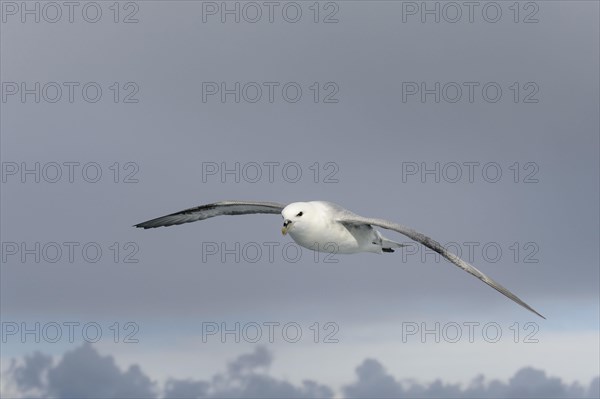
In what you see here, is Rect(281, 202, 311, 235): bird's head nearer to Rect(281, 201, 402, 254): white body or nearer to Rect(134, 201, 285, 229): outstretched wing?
Rect(281, 201, 402, 254): white body

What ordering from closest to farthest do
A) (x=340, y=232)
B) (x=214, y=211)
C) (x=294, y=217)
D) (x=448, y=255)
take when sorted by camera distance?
(x=448, y=255)
(x=294, y=217)
(x=340, y=232)
(x=214, y=211)

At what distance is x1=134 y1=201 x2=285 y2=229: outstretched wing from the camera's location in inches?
935

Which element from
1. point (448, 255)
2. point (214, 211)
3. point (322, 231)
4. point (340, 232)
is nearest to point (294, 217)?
point (322, 231)

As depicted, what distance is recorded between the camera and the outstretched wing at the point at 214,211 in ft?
77.9

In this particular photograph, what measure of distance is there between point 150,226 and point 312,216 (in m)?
7.55

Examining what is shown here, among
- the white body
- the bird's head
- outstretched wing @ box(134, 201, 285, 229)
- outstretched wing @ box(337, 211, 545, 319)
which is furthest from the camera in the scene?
outstretched wing @ box(134, 201, 285, 229)

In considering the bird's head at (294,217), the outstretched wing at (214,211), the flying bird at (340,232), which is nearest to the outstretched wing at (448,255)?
the flying bird at (340,232)

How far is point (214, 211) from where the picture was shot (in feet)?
83.6

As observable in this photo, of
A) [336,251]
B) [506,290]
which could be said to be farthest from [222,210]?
[506,290]

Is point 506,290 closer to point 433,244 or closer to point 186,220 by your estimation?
point 433,244

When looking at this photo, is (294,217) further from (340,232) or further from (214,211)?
(214,211)

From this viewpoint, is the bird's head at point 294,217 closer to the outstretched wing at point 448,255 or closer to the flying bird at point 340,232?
→ the flying bird at point 340,232

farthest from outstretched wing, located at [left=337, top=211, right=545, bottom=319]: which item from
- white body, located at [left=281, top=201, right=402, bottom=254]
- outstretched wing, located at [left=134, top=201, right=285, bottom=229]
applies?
outstretched wing, located at [left=134, top=201, right=285, bottom=229]

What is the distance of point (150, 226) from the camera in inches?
1022
